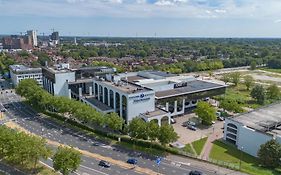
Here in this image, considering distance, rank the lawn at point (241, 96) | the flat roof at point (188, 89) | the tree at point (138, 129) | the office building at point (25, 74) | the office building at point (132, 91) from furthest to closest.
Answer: the office building at point (25, 74), the lawn at point (241, 96), the flat roof at point (188, 89), the office building at point (132, 91), the tree at point (138, 129)

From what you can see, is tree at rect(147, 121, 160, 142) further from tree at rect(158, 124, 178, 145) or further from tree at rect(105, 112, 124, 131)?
tree at rect(105, 112, 124, 131)

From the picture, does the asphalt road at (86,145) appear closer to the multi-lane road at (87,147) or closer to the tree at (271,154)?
the multi-lane road at (87,147)

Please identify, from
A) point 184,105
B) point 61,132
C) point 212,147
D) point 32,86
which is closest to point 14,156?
point 61,132

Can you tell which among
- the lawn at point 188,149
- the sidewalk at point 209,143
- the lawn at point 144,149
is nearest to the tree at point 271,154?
the sidewalk at point 209,143

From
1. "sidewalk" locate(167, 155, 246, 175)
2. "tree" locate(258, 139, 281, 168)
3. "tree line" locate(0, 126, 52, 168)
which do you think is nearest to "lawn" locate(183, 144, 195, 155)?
"sidewalk" locate(167, 155, 246, 175)

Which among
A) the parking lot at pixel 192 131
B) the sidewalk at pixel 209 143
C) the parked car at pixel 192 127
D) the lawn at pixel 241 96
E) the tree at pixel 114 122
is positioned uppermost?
the tree at pixel 114 122

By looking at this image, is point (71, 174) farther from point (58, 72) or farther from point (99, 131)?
point (58, 72)
